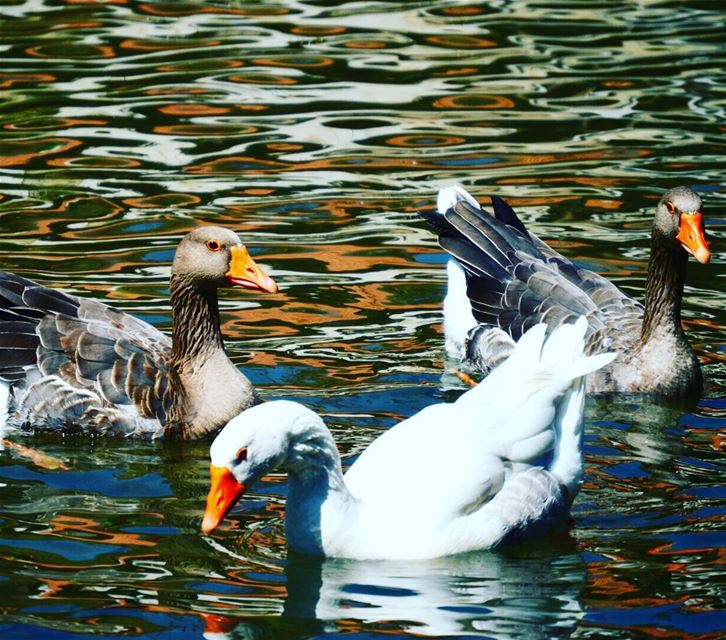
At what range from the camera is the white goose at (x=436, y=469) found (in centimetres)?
Result: 727

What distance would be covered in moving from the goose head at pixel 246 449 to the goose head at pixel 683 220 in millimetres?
3965

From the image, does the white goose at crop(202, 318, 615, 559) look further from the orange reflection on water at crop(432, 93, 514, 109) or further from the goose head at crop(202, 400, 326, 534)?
the orange reflection on water at crop(432, 93, 514, 109)

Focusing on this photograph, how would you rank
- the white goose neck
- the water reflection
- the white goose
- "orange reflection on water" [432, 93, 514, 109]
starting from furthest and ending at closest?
1. "orange reflection on water" [432, 93, 514, 109]
2. the white goose neck
3. the white goose
4. the water reflection

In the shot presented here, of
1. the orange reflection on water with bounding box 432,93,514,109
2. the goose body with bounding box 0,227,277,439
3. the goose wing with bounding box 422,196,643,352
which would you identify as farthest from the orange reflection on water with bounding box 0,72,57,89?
the goose body with bounding box 0,227,277,439

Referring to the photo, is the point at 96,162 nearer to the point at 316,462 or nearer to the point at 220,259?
the point at 220,259

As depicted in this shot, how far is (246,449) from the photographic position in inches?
282

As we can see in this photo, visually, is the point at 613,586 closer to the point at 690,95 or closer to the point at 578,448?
the point at 578,448

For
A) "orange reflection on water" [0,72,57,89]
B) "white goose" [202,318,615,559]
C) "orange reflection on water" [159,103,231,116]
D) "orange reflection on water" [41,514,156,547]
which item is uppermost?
"orange reflection on water" [0,72,57,89]

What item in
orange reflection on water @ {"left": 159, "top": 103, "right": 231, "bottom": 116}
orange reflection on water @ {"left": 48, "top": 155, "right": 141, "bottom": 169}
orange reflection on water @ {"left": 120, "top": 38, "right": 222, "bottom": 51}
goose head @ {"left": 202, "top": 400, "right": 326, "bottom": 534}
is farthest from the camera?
orange reflection on water @ {"left": 120, "top": 38, "right": 222, "bottom": 51}

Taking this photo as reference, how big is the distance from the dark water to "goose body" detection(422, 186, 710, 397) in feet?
1.01

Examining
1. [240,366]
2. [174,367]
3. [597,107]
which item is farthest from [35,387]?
[597,107]

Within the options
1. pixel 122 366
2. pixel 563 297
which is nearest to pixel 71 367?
pixel 122 366

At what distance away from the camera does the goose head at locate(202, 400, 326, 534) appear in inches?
281

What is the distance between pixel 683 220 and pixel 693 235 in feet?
0.45
